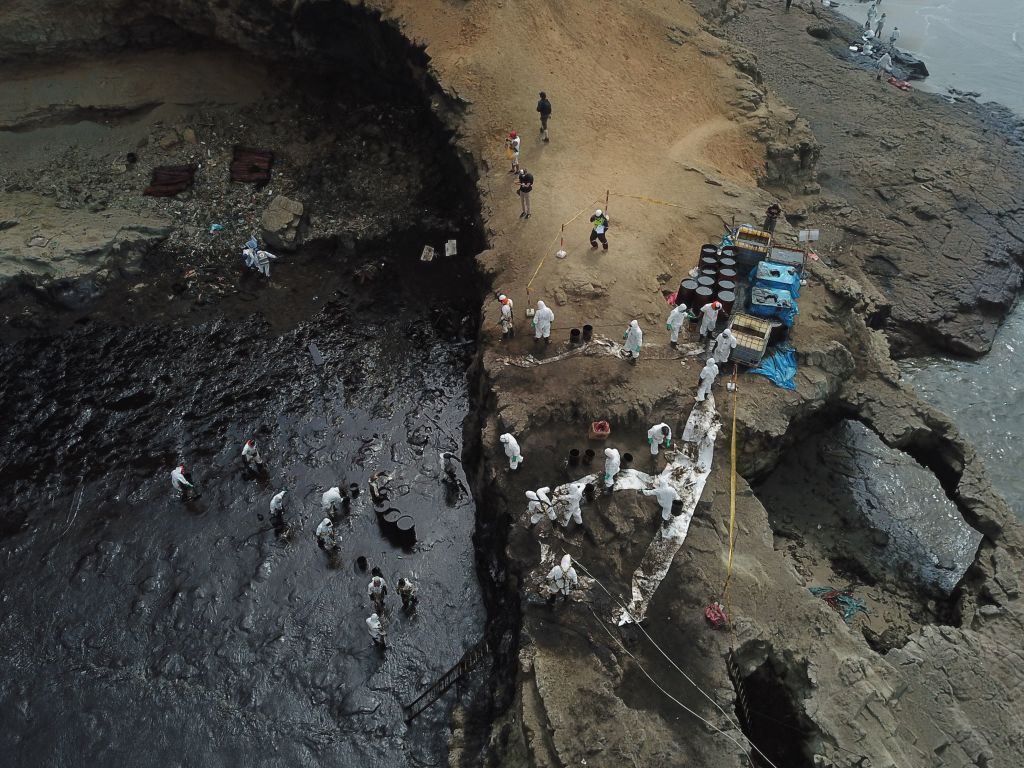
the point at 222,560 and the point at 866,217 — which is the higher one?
the point at 866,217

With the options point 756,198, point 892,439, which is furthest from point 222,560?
point 756,198

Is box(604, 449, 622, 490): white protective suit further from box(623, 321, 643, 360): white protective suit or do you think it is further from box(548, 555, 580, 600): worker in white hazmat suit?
box(623, 321, 643, 360): white protective suit

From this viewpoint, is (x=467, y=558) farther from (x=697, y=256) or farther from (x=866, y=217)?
(x=866, y=217)

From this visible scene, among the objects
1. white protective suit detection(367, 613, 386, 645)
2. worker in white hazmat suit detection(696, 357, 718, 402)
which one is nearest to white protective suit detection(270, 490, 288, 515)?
white protective suit detection(367, 613, 386, 645)

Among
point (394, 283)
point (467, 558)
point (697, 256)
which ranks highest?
point (697, 256)

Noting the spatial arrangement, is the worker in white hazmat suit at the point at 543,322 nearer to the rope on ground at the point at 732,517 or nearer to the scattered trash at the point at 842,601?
the rope on ground at the point at 732,517

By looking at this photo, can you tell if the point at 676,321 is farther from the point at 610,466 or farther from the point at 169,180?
the point at 169,180
